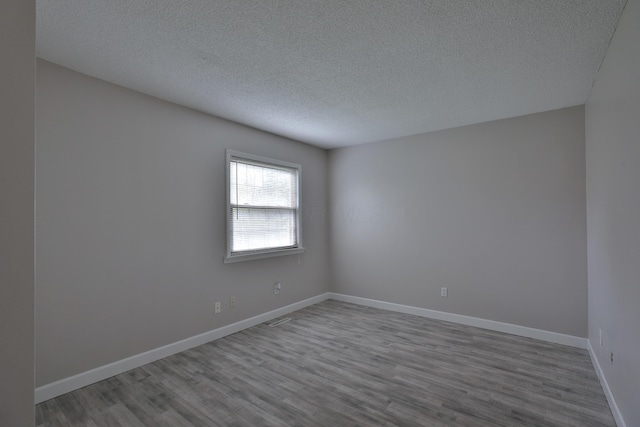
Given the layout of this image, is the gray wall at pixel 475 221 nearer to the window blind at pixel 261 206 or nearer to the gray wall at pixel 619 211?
the gray wall at pixel 619 211

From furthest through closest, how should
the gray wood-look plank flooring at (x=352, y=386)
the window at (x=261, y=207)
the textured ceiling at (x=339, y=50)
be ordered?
the window at (x=261, y=207) → the gray wood-look plank flooring at (x=352, y=386) → the textured ceiling at (x=339, y=50)

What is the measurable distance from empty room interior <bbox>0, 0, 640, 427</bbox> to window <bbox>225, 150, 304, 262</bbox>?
33 mm

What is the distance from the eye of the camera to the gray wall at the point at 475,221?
3.29 meters

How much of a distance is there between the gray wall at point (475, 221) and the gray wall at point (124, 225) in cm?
183

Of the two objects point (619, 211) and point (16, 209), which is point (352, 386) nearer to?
point (619, 211)

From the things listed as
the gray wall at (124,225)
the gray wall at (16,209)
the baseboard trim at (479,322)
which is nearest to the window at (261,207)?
the gray wall at (124,225)

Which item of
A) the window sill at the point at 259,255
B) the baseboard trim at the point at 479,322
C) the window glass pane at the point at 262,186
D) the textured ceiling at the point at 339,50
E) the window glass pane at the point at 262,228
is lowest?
the baseboard trim at the point at 479,322

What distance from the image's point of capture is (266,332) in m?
3.65

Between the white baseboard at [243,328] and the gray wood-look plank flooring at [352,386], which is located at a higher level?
the white baseboard at [243,328]

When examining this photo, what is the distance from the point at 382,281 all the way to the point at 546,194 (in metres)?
2.29

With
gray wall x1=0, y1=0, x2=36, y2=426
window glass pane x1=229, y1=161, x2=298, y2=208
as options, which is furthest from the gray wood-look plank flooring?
window glass pane x1=229, y1=161, x2=298, y2=208

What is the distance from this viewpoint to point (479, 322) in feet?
12.4

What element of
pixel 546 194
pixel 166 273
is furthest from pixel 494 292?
pixel 166 273

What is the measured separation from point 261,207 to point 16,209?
10.1 feet
